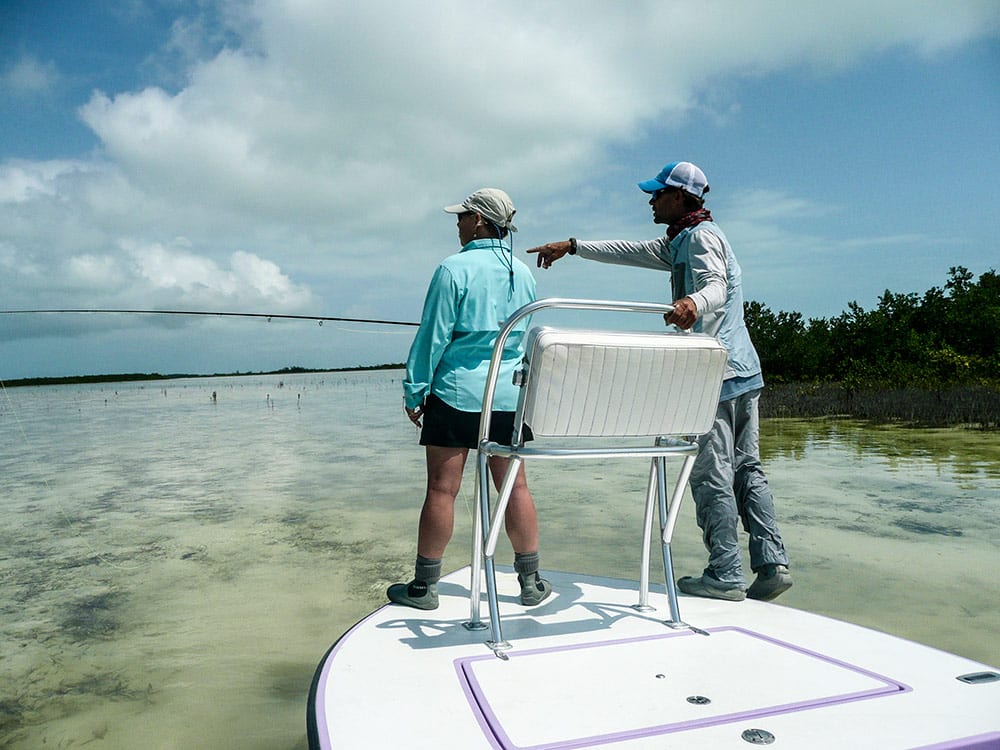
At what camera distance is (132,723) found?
2963mm

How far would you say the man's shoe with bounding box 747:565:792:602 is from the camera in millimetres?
3154

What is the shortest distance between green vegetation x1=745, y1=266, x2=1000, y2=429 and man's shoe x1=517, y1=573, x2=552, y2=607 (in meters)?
14.7

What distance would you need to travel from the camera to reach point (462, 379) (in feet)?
9.43

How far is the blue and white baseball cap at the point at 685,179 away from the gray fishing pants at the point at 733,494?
93 centimetres

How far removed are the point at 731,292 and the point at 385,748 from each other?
2.32 meters

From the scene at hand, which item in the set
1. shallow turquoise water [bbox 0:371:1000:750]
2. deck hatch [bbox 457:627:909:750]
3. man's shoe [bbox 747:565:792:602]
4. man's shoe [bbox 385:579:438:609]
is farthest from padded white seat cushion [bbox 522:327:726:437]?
shallow turquoise water [bbox 0:371:1000:750]

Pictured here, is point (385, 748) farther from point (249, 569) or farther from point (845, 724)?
point (249, 569)

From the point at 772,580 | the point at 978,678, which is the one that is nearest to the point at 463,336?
the point at 772,580

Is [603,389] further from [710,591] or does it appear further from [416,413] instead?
[710,591]

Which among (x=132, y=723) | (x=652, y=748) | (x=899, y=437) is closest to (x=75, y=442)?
(x=132, y=723)

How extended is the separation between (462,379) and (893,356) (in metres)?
23.2

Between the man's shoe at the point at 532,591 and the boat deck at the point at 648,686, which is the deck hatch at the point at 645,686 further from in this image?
the man's shoe at the point at 532,591

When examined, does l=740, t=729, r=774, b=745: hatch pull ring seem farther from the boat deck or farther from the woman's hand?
the woman's hand

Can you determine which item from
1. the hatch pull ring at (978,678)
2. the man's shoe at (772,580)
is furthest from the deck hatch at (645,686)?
the man's shoe at (772,580)
